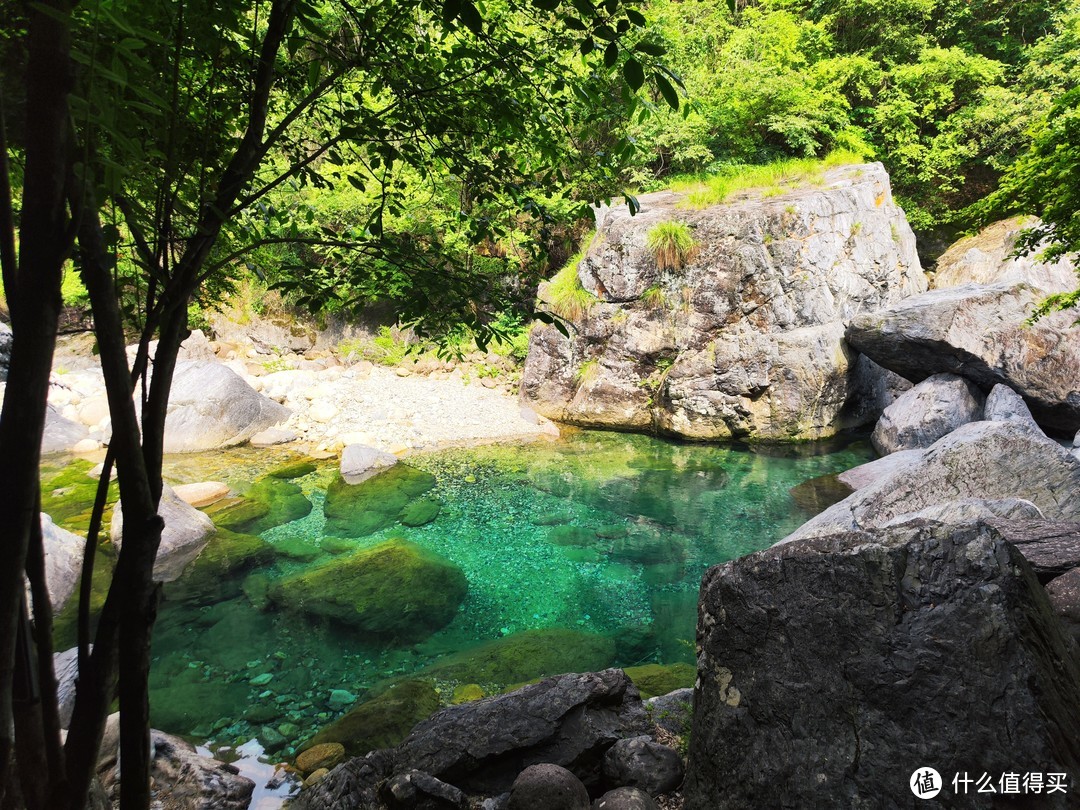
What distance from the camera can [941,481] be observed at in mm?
5754

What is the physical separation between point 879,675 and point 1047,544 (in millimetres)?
2222

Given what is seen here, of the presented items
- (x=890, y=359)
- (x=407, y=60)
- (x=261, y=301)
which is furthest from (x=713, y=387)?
(x=261, y=301)

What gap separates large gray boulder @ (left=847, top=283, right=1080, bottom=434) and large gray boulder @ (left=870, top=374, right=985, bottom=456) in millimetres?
372

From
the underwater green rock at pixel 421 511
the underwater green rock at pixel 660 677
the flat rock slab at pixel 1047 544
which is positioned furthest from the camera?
the underwater green rock at pixel 421 511

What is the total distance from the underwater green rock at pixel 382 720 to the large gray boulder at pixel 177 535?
330 cm

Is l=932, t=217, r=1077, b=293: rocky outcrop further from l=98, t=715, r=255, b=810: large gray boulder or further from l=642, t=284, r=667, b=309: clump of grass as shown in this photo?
l=98, t=715, r=255, b=810: large gray boulder

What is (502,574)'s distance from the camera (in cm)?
689

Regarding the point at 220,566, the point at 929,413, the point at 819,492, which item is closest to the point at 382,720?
the point at 220,566

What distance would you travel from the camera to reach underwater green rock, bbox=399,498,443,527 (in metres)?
8.23

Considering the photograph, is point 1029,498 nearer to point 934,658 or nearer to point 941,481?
point 941,481

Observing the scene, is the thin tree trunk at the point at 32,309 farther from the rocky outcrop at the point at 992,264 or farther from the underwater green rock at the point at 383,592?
the rocky outcrop at the point at 992,264

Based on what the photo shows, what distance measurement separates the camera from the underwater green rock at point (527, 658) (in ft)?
15.8

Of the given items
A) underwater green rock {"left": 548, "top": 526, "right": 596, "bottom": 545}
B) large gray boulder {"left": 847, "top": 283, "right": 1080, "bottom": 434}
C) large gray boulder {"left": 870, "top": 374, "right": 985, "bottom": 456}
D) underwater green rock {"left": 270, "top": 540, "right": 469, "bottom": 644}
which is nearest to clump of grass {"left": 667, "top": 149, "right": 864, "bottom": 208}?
large gray boulder {"left": 847, "top": 283, "right": 1080, "bottom": 434}

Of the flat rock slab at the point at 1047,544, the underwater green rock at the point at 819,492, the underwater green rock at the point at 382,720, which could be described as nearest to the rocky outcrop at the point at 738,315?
the underwater green rock at the point at 819,492
